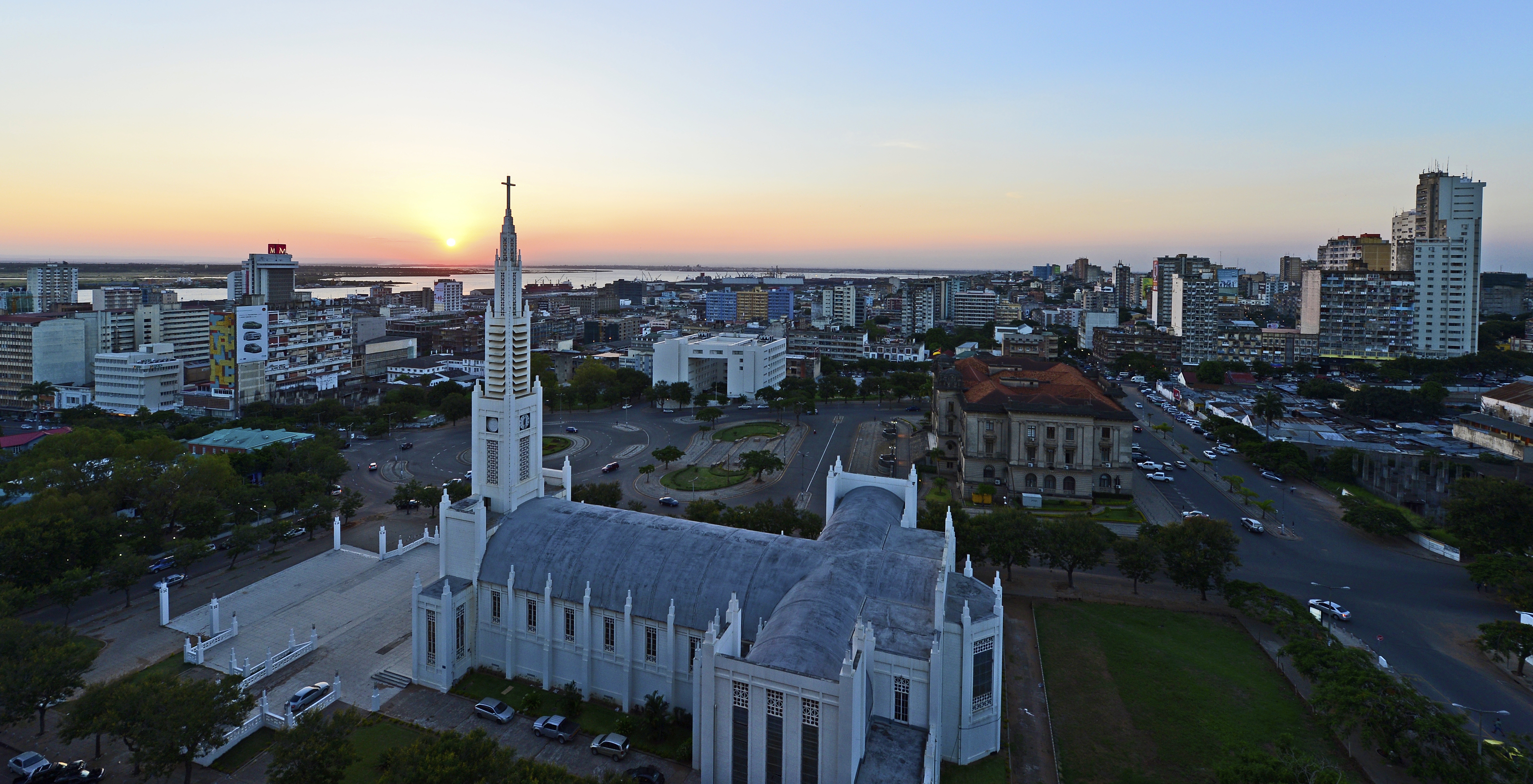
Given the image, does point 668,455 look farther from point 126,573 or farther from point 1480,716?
point 1480,716

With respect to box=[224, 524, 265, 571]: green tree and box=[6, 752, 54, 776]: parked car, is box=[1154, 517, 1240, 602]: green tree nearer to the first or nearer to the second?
box=[6, 752, 54, 776]: parked car

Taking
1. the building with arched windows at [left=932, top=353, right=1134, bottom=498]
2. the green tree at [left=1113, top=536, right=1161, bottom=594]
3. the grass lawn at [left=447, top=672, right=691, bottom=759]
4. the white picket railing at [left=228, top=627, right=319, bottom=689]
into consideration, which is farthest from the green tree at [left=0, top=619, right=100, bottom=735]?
the building with arched windows at [left=932, top=353, right=1134, bottom=498]

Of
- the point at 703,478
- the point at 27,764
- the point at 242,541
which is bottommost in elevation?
the point at 27,764

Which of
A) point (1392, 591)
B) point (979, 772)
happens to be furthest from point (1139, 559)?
point (979, 772)

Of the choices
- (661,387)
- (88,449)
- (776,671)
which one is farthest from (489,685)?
(661,387)

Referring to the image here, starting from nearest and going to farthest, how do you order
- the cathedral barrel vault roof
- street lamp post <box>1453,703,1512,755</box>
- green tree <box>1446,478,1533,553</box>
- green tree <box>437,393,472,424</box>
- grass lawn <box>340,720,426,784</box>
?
grass lawn <box>340,720,426,784</box>
the cathedral barrel vault roof
street lamp post <box>1453,703,1512,755</box>
green tree <box>1446,478,1533,553</box>
green tree <box>437,393,472,424</box>

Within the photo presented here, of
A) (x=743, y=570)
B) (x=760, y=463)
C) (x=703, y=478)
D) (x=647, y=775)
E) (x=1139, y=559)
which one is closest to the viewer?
(x=647, y=775)

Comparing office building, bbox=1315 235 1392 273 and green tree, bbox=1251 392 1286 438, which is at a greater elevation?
office building, bbox=1315 235 1392 273

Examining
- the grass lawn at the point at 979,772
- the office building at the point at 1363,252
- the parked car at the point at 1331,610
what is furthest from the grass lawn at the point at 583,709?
the office building at the point at 1363,252
